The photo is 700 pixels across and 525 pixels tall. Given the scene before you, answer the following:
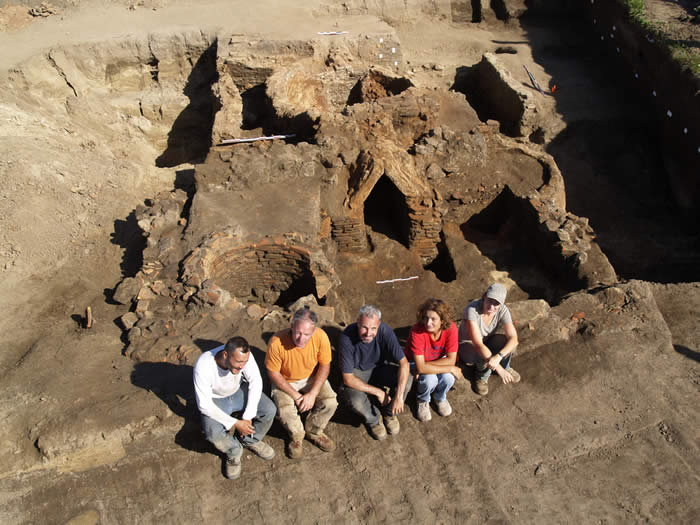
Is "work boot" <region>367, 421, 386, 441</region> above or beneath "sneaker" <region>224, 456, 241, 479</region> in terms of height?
above

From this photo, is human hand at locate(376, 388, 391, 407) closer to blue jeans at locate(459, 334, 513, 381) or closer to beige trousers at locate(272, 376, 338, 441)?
beige trousers at locate(272, 376, 338, 441)

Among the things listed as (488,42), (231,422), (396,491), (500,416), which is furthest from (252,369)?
(488,42)

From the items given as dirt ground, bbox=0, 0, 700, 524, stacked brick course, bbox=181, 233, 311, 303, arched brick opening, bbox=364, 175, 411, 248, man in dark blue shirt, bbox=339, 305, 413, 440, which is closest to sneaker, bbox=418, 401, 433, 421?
dirt ground, bbox=0, 0, 700, 524

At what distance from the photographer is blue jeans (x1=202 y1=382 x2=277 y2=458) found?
4.48m

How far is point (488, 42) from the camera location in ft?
55.4

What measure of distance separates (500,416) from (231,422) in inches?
108

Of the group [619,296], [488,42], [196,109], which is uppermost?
[619,296]

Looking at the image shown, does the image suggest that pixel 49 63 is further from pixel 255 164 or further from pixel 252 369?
pixel 252 369

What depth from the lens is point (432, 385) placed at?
490 cm

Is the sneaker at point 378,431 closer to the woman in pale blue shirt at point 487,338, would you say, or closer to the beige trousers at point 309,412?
the beige trousers at point 309,412

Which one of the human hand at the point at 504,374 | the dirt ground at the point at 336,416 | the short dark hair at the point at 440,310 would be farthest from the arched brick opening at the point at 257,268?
the human hand at the point at 504,374

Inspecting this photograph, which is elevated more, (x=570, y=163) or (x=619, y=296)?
(x=619, y=296)

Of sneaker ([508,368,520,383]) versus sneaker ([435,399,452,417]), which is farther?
sneaker ([508,368,520,383])

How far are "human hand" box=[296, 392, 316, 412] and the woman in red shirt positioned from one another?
101cm
